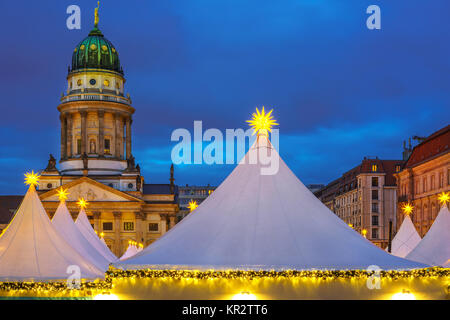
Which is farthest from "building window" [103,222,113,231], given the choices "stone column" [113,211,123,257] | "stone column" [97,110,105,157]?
"stone column" [97,110,105,157]

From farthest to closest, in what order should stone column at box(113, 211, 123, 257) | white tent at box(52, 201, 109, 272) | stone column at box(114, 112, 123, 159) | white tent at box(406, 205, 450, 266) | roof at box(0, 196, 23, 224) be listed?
roof at box(0, 196, 23, 224) → stone column at box(114, 112, 123, 159) → stone column at box(113, 211, 123, 257) → white tent at box(52, 201, 109, 272) → white tent at box(406, 205, 450, 266)

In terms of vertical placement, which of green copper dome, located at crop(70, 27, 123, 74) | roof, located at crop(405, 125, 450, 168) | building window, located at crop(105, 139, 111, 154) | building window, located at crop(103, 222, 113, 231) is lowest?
building window, located at crop(103, 222, 113, 231)

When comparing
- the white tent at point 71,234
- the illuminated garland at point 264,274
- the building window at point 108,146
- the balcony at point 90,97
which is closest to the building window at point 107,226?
the building window at point 108,146

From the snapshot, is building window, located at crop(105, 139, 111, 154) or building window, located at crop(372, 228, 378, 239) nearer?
building window, located at crop(372, 228, 378, 239)

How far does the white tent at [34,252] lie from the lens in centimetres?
2191

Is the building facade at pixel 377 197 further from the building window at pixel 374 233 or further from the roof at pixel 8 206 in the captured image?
the roof at pixel 8 206

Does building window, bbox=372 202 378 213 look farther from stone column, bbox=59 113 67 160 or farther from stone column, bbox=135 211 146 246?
stone column, bbox=59 113 67 160

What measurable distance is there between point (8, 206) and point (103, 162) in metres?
18.7

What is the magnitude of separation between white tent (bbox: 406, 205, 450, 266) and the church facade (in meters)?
52.7

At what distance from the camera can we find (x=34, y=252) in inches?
893

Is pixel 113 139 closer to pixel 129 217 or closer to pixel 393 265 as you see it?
pixel 129 217

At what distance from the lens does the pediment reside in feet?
260

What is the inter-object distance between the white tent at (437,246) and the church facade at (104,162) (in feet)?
173

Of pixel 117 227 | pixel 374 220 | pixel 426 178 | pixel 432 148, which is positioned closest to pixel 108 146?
pixel 117 227
